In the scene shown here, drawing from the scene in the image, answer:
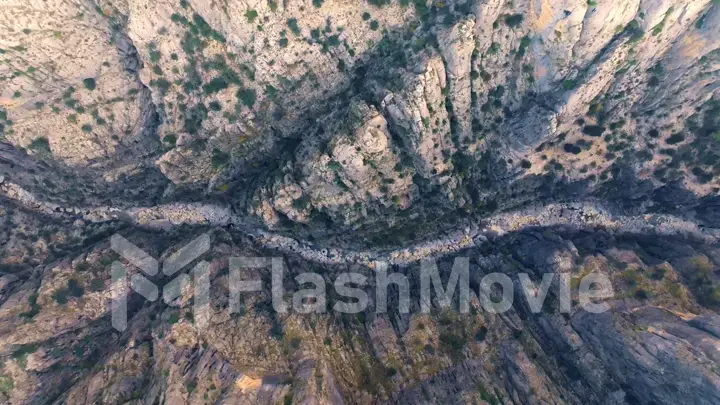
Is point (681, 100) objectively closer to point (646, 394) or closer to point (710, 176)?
point (710, 176)

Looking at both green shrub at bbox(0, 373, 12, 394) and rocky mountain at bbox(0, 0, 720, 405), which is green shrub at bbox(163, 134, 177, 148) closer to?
rocky mountain at bbox(0, 0, 720, 405)

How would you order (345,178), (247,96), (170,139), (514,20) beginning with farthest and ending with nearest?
(170,139)
(345,178)
(247,96)
(514,20)

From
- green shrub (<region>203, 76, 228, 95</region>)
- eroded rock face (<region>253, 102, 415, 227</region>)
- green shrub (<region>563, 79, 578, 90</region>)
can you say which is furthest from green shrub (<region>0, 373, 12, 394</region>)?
green shrub (<region>563, 79, 578, 90</region>)

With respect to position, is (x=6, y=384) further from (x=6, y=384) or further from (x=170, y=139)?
(x=170, y=139)

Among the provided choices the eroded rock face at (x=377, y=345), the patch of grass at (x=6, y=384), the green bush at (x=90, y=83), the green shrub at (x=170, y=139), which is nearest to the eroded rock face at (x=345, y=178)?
Result: the eroded rock face at (x=377, y=345)

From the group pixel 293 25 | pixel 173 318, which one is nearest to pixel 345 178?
pixel 293 25

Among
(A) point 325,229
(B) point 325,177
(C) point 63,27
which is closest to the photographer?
(C) point 63,27

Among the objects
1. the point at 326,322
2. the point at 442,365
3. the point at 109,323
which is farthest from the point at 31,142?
the point at 442,365

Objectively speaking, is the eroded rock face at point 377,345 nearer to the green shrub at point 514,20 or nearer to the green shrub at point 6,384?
the green shrub at point 6,384
